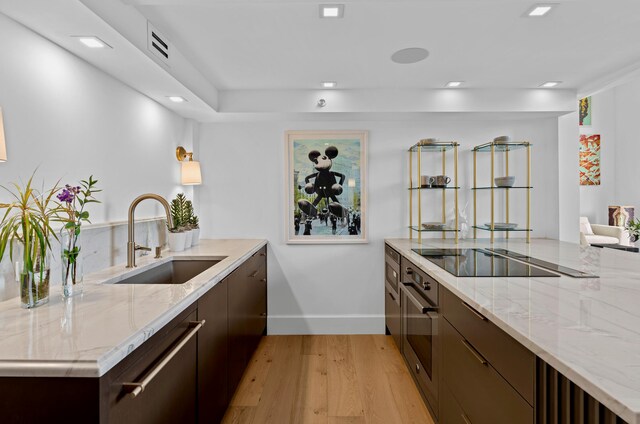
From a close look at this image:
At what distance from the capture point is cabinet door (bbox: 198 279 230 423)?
1594mm

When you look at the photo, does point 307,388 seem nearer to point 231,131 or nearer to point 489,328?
→ point 489,328

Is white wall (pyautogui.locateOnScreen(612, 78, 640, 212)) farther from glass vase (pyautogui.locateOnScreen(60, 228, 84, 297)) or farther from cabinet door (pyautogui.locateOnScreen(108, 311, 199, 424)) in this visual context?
glass vase (pyautogui.locateOnScreen(60, 228, 84, 297))

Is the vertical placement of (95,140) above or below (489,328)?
above

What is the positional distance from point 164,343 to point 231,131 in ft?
8.54

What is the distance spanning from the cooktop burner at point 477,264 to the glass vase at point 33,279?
→ 1755 mm

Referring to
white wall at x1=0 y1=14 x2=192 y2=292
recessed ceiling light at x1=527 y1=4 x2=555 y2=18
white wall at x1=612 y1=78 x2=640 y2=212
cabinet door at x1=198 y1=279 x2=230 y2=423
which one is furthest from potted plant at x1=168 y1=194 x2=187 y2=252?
white wall at x1=612 y1=78 x2=640 y2=212

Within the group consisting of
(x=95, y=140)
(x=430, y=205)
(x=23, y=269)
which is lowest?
(x=23, y=269)

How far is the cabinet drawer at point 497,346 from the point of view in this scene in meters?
1.02

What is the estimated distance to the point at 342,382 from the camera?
98.8 inches

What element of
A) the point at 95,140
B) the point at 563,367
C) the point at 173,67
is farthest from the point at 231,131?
the point at 563,367

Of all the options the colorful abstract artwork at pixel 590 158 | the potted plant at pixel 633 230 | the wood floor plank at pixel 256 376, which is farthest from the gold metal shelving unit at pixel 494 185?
the colorful abstract artwork at pixel 590 158

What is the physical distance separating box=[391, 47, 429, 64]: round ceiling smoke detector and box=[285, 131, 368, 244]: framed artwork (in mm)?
995

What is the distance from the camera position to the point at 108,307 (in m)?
1.24

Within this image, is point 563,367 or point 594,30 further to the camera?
point 594,30
